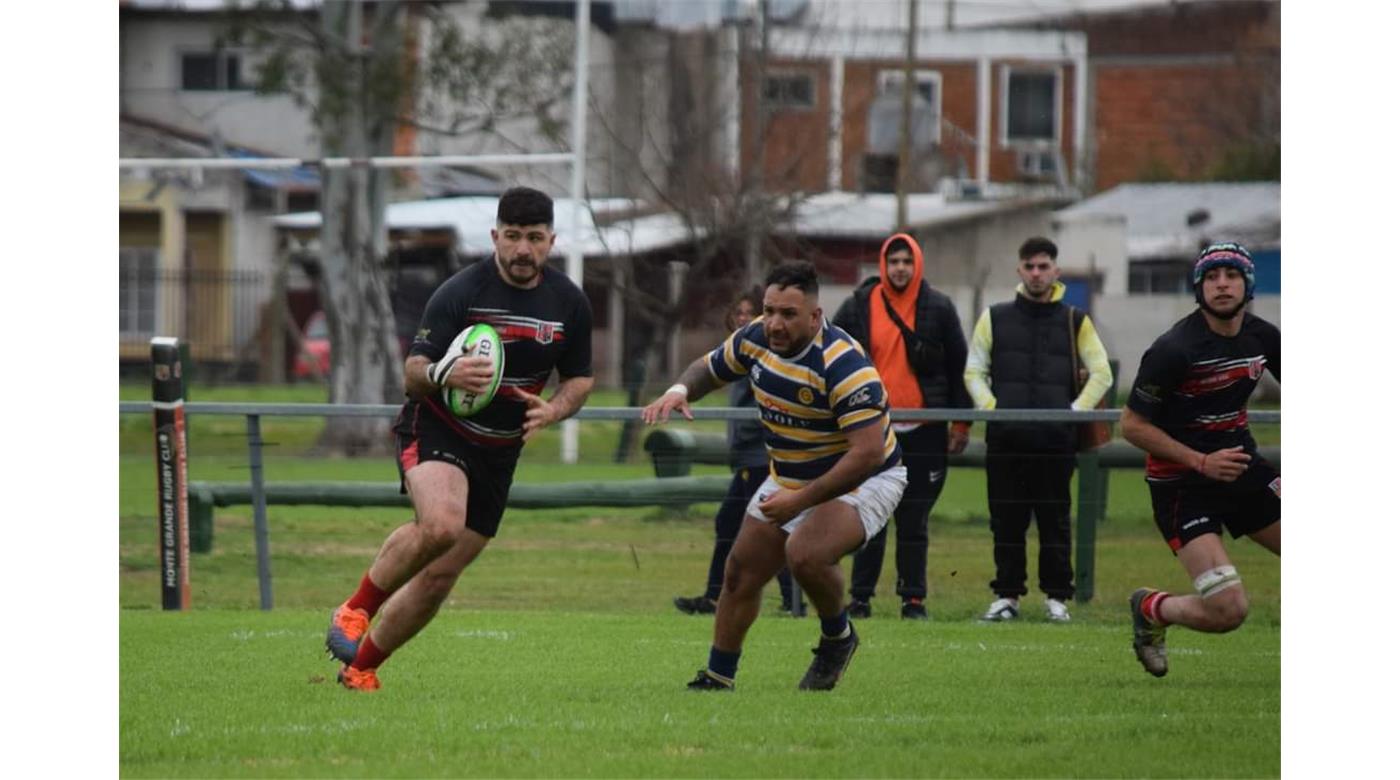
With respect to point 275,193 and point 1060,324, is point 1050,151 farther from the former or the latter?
point 1060,324

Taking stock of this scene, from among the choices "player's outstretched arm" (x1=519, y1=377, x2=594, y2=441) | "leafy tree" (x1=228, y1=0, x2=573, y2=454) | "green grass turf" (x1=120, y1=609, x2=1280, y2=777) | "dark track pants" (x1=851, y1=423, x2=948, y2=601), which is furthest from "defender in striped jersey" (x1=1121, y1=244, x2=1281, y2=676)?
"leafy tree" (x1=228, y1=0, x2=573, y2=454)

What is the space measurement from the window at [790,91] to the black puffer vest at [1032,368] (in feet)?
51.2

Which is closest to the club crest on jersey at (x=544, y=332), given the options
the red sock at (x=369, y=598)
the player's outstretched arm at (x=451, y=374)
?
the player's outstretched arm at (x=451, y=374)

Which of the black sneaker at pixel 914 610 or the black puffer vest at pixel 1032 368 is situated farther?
the black puffer vest at pixel 1032 368

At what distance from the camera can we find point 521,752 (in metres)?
7.16

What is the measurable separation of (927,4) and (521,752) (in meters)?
31.0

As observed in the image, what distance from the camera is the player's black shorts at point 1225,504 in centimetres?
898

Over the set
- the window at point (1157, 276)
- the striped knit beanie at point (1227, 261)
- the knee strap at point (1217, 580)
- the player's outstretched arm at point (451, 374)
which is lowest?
the knee strap at point (1217, 580)

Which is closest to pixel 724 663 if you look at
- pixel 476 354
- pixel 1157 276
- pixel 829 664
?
pixel 829 664

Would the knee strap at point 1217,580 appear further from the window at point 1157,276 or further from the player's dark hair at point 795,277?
the window at point 1157,276

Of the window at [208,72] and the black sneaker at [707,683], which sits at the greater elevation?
the window at [208,72]

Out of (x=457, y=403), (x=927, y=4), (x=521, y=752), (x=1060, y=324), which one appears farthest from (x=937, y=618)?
(x=927, y=4)

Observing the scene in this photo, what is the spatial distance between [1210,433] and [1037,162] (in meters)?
35.7

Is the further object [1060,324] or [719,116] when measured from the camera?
[719,116]
